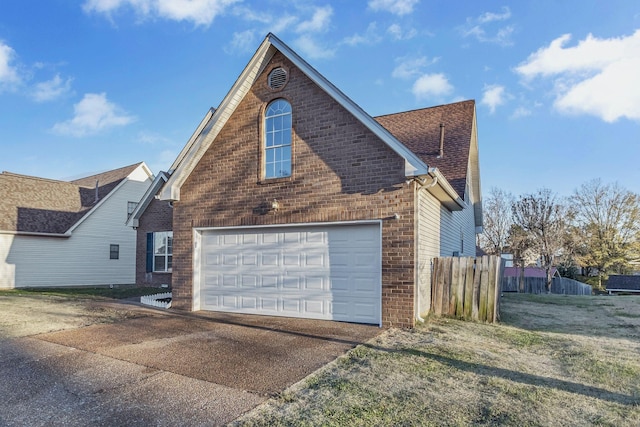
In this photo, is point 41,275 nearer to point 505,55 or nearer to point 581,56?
point 505,55

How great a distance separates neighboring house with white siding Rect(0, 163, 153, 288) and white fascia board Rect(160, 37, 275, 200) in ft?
45.5

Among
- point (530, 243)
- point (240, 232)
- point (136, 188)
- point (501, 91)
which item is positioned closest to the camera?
point (240, 232)

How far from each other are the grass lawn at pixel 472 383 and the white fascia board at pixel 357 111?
3335mm

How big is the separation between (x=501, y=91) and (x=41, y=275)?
23.2 meters

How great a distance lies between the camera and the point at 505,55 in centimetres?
1230

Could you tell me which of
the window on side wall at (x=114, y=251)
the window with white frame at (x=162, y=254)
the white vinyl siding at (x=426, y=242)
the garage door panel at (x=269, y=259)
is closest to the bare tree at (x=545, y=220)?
the white vinyl siding at (x=426, y=242)

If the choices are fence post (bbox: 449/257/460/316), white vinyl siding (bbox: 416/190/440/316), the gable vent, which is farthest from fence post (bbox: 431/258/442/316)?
the gable vent

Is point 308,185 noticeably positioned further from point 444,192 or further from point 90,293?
point 90,293

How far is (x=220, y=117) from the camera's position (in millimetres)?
10164

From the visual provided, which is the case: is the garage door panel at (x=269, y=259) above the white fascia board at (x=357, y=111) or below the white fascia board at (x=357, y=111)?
below

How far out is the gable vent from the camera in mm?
9883

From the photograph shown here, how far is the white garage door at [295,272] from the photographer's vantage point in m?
8.67

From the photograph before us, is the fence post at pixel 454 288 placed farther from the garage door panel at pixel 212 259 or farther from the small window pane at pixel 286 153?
the garage door panel at pixel 212 259

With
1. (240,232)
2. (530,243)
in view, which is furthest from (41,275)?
(530,243)
